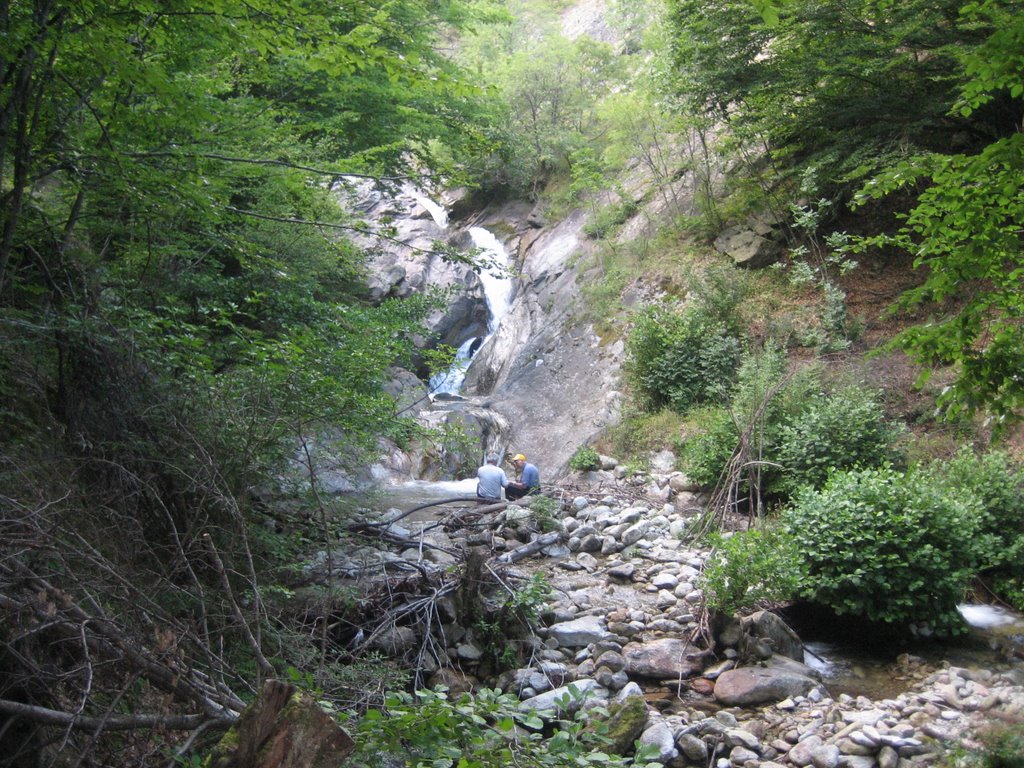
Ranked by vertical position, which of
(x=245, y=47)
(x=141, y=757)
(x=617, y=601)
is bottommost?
(x=617, y=601)

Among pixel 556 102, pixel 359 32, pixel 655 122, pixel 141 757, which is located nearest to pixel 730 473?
pixel 359 32

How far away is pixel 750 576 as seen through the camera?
6.58 meters

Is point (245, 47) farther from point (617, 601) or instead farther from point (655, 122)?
point (655, 122)

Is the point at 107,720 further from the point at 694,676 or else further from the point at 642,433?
the point at 642,433

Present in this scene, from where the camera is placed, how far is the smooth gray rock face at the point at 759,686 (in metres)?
5.70

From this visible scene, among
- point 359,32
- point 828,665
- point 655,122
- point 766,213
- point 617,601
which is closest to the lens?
point 359,32

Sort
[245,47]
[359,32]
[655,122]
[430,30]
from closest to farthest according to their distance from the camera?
1. [359,32]
2. [245,47]
3. [430,30]
4. [655,122]

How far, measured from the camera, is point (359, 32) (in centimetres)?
426

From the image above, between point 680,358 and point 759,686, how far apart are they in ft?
27.0

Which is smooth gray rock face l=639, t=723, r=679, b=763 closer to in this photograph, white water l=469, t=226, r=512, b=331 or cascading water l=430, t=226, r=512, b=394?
cascading water l=430, t=226, r=512, b=394

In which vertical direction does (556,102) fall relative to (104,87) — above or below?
above

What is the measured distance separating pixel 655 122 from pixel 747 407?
411 inches

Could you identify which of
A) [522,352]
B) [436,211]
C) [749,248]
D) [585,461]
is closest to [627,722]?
[585,461]

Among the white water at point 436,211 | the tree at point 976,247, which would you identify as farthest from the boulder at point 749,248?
the white water at point 436,211
